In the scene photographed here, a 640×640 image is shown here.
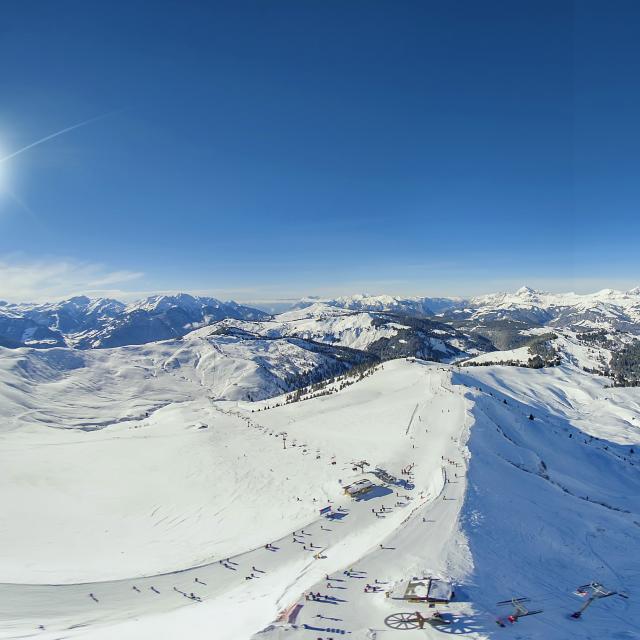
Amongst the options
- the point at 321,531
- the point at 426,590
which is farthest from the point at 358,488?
the point at 426,590

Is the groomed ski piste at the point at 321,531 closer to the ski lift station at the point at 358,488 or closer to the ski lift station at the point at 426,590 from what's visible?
the ski lift station at the point at 426,590

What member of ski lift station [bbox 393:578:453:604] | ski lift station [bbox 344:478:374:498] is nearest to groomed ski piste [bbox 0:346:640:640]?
ski lift station [bbox 393:578:453:604]

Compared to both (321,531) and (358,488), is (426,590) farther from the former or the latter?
(358,488)

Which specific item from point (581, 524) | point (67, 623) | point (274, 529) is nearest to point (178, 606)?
point (67, 623)

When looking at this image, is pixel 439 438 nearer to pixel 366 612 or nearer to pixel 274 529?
pixel 274 529

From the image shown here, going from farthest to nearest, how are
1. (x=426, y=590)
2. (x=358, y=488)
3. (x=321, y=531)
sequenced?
(x=358, y=488) < (x=321, y=531) < (x=426, y=590)
